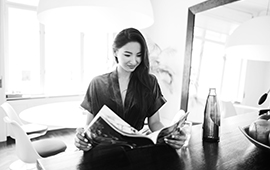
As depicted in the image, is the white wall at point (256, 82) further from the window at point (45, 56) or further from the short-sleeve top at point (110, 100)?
the window at point (45, 56)

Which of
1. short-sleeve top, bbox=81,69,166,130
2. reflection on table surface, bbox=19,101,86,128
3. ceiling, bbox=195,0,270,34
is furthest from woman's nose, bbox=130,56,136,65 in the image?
ceiling, bbox=195,0,270,34

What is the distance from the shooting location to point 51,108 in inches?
102

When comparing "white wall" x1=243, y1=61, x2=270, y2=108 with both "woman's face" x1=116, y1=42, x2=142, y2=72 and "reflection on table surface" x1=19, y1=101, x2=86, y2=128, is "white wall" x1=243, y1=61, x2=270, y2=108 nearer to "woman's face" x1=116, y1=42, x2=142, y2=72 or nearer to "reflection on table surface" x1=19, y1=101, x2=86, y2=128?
"woman's face" x1=116, y1=42, x2=142, y2=72

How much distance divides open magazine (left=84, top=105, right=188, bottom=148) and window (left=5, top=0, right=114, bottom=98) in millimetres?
3301

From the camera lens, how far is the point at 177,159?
75 cm

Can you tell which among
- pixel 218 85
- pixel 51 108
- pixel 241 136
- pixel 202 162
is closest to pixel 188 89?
pixel 218 85

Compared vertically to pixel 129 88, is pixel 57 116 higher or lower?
lower

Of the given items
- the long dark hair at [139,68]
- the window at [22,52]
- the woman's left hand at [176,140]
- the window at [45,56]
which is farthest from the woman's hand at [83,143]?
the window at [22,52]

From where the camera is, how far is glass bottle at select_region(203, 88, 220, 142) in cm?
98

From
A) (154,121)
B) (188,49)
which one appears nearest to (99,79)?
(154,121)

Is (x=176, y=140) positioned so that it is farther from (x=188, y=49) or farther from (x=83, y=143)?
(x=188, y=49)

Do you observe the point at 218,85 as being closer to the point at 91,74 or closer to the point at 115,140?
the point at 115,140

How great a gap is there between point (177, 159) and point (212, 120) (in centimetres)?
35

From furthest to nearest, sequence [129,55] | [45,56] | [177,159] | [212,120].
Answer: [45,56]
[129,55]
[212,120]
[177,159]
